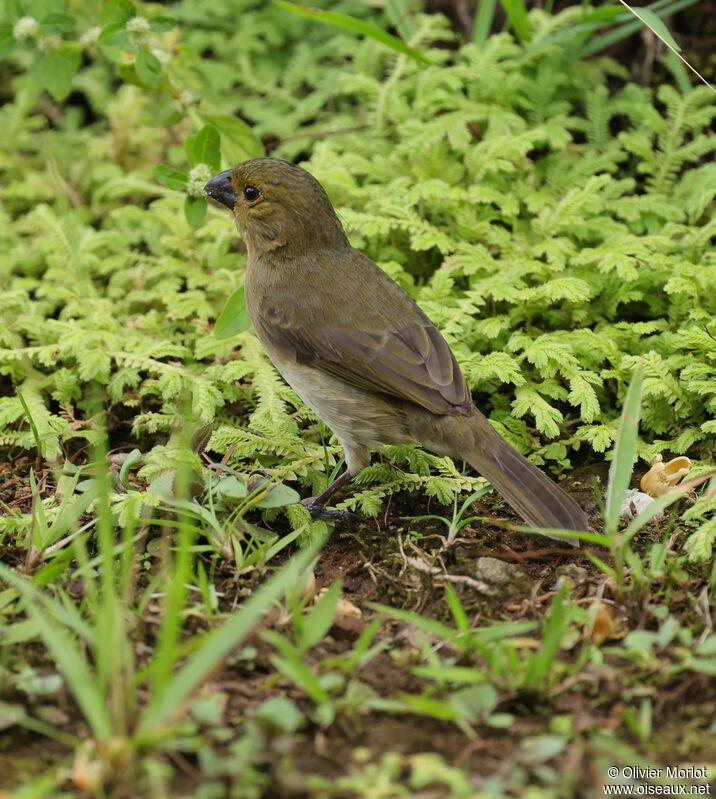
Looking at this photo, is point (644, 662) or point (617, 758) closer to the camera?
point (617, 758)

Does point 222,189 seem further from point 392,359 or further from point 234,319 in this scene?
point 392,359

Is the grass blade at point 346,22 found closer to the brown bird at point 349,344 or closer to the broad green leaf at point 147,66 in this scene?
the broad green leaf at point 147,66

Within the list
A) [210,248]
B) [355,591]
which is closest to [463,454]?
[355,591]

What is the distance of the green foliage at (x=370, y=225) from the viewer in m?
4.48

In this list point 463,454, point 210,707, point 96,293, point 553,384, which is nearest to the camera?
point 210,707

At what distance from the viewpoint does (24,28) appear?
→ 17.1 ft

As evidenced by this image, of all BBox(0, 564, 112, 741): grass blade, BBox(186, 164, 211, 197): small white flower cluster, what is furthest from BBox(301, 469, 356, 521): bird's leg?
BBox(186, 164, 211, 197): small white flower cluster

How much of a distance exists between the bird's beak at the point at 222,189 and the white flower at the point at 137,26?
3.19 feet

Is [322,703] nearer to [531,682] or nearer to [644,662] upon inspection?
[531,682]

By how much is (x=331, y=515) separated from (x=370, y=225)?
169cm

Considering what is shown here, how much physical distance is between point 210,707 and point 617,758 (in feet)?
3.57

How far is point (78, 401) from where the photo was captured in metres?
4.80

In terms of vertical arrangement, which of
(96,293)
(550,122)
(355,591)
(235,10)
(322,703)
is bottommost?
(355,591)

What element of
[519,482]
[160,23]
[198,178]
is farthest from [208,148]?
[519,482]
